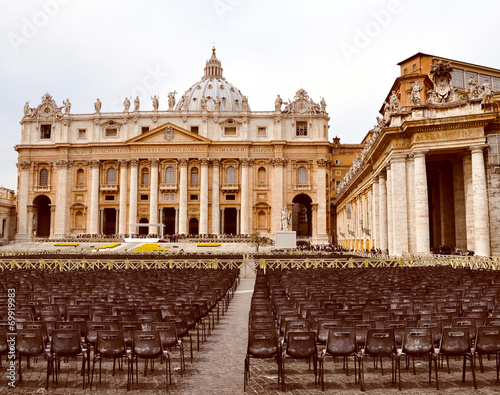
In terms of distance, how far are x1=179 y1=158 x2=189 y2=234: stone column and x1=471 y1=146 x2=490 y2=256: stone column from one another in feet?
180

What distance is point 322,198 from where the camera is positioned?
3105 inches

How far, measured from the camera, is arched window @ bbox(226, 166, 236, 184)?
264 feet

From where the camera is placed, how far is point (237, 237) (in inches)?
2771

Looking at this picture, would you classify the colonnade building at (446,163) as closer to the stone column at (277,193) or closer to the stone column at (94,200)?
the stone column at (277,193)

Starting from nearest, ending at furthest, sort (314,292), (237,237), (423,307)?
1. (423,307)
2. (314,292)
3. (237,237)

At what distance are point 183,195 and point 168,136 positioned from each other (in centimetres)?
1105

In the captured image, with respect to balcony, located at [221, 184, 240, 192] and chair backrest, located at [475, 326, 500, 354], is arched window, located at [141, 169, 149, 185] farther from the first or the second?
chair backrest, located at [475, 326, 500, 354]

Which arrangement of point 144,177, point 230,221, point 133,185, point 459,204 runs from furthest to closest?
point 230,221 → point 144,177 → point 133,185 → point 459,204

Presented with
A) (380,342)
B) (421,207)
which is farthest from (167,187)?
(380,342)

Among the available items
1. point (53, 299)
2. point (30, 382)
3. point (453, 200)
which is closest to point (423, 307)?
point (30, 382)

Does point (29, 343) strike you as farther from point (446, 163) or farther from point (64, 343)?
point (446, 163)

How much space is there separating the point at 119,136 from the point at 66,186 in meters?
13.5

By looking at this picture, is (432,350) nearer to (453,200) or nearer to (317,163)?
(453,200)

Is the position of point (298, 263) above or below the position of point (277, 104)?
below
